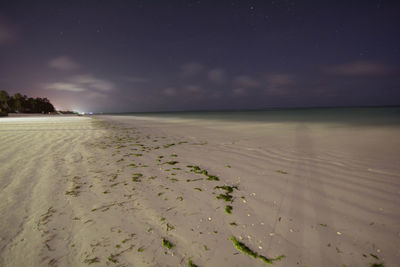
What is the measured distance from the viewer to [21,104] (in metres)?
58.8

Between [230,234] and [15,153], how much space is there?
584cm

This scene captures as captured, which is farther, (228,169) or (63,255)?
(228,169)

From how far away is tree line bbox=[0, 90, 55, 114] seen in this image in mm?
50938

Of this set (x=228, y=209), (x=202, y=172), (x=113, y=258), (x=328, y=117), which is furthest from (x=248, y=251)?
(x=328, y=117)

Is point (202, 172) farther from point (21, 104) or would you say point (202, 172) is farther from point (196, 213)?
point (21, 104)

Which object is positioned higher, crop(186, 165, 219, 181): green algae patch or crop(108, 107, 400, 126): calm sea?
crop(108, 107, 400, 126): calm sea

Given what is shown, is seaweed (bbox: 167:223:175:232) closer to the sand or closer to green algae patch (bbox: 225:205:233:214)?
the sand

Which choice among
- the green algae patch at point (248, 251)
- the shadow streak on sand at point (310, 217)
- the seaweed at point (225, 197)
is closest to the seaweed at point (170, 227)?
the green algae patch at point (248, 251)

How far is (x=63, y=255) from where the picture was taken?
1.57 metres

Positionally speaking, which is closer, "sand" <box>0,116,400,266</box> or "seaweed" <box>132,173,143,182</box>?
"sand" <box>0,116,400,266</box>

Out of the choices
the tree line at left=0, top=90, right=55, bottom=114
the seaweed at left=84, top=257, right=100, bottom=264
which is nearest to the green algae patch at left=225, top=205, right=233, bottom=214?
the seaweed at left=84, top=257, right=100, bottom=264

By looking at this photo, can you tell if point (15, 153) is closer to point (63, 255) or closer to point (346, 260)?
point (63, 255)

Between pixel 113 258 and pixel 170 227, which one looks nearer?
pixel 113 258

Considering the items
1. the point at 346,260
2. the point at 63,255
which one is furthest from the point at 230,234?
the point at 63,255
